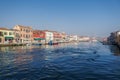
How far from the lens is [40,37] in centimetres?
10600

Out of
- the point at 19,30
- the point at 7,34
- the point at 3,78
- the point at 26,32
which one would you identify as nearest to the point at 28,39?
the point at 26,32

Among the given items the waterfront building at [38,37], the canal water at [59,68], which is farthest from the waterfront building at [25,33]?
the canal water at [59,68]

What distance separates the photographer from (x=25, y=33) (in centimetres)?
8969

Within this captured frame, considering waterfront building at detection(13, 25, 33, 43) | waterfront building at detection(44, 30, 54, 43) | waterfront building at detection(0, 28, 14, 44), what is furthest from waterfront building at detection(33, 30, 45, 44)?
waterfront building at detection(0, 28, 14, 44)

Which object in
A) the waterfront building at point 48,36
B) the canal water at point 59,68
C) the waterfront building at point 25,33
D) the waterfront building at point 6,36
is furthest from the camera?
the waterfront building at point 48,36

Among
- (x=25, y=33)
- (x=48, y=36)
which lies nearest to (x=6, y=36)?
(x=25, y=33)

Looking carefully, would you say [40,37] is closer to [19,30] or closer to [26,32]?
[26,32]

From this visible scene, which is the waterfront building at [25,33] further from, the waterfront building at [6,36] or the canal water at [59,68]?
the canal water at [59,68]

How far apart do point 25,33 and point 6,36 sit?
17.3 meters

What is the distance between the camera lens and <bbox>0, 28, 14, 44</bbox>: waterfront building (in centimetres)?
7043

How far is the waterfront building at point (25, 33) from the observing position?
84.7 meters

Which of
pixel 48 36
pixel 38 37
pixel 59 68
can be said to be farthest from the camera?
pixel 48 36

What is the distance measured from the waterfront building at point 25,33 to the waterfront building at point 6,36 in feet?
24.7

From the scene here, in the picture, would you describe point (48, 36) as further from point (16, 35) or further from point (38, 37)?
point (16, 35)
